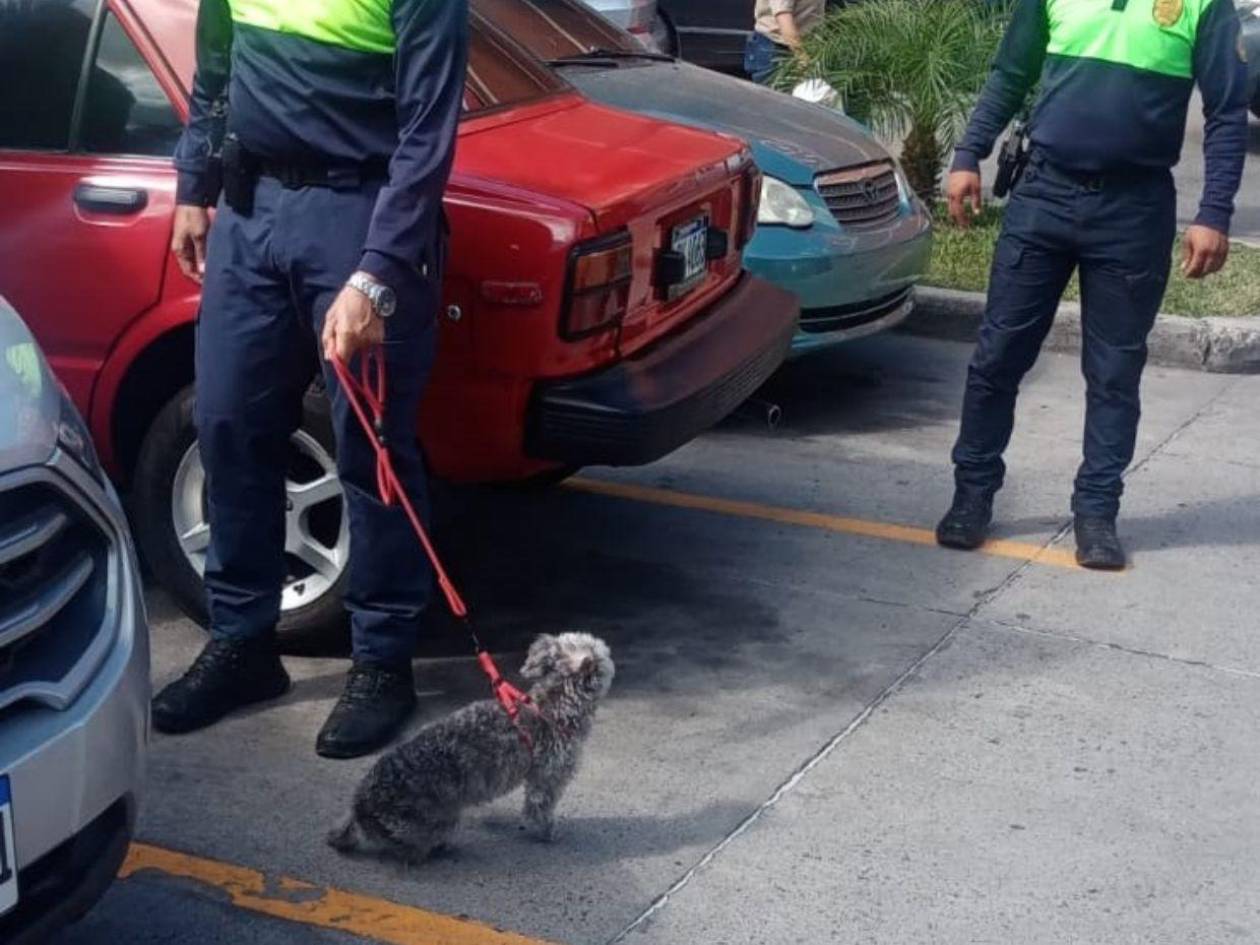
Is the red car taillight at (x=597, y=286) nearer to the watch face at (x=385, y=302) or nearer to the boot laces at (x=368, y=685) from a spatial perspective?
the watch face at (x=385, y=302)

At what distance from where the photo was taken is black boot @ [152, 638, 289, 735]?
14.9ft

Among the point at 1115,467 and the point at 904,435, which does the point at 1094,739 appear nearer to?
the point at 1115,467

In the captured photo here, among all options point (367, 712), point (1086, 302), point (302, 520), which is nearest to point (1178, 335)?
point (1086, 302)

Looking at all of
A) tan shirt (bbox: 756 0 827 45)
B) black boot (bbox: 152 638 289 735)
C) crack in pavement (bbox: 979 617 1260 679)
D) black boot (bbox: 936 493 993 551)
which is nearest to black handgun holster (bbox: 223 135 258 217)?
black boot (bbox: 152 638 289 735)

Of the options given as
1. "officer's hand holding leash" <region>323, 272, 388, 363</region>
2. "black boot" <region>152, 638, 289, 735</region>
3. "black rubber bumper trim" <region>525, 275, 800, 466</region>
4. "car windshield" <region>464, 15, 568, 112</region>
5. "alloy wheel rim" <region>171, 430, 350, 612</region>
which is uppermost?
"car windshield" <region>464, 15, 568, 112</region>

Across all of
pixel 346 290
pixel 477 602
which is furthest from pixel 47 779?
pixel 477 602

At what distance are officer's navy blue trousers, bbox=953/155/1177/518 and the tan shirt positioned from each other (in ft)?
15.7

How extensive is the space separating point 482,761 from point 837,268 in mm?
3634

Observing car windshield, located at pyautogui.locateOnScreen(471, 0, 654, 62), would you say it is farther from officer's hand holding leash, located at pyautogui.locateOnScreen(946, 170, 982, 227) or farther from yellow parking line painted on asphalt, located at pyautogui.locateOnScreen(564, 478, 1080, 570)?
officer's hand holding leash, located at pyautogui.locateOnScreen(946, 170, 982, 227)

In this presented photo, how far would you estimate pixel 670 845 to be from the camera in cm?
409

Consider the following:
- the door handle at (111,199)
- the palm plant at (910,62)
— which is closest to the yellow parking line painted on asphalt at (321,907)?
the door handle at (111,199)

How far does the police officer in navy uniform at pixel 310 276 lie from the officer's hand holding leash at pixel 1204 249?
2.43 meters

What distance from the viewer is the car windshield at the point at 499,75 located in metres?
5.37

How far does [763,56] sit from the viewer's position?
10734mm
